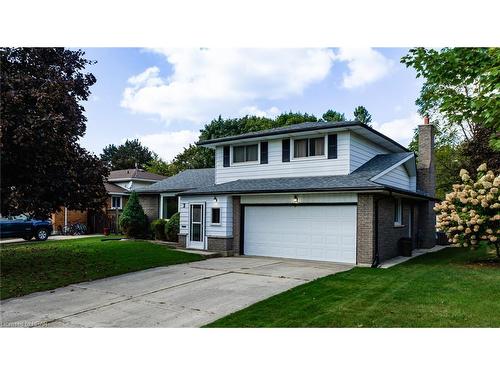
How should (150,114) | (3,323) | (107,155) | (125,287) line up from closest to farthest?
1. (3,323)
2. (125,287)
3. (150,114)
4. (107,155)

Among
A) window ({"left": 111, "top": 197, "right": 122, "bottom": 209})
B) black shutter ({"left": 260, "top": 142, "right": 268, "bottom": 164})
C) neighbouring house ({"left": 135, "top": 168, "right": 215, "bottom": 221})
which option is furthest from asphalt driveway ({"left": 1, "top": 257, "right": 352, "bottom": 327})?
window ({"left": 111, "top": 197, "right": 122, "bottom": 209})

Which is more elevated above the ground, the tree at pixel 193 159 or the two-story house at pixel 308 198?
the tree at pixel 193 159

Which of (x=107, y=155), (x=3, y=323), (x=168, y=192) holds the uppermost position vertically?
(x=107, y=155)

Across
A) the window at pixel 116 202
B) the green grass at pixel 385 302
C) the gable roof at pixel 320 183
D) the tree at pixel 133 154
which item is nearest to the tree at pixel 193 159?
the tree at pixel 133 154

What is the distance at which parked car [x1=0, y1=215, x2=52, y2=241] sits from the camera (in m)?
19.2

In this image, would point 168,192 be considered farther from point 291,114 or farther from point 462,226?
point 291,114

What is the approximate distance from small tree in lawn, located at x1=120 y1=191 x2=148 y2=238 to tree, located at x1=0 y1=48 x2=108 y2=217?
7.92 meters

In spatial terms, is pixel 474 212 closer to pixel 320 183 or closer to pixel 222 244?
pixel 320 183

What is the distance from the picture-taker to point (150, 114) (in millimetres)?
16094

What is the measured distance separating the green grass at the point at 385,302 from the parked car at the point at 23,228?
1666cm

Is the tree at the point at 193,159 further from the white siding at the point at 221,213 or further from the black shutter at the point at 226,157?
the white siding at the point at 221,213

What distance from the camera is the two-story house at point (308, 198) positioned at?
12.4 meters
